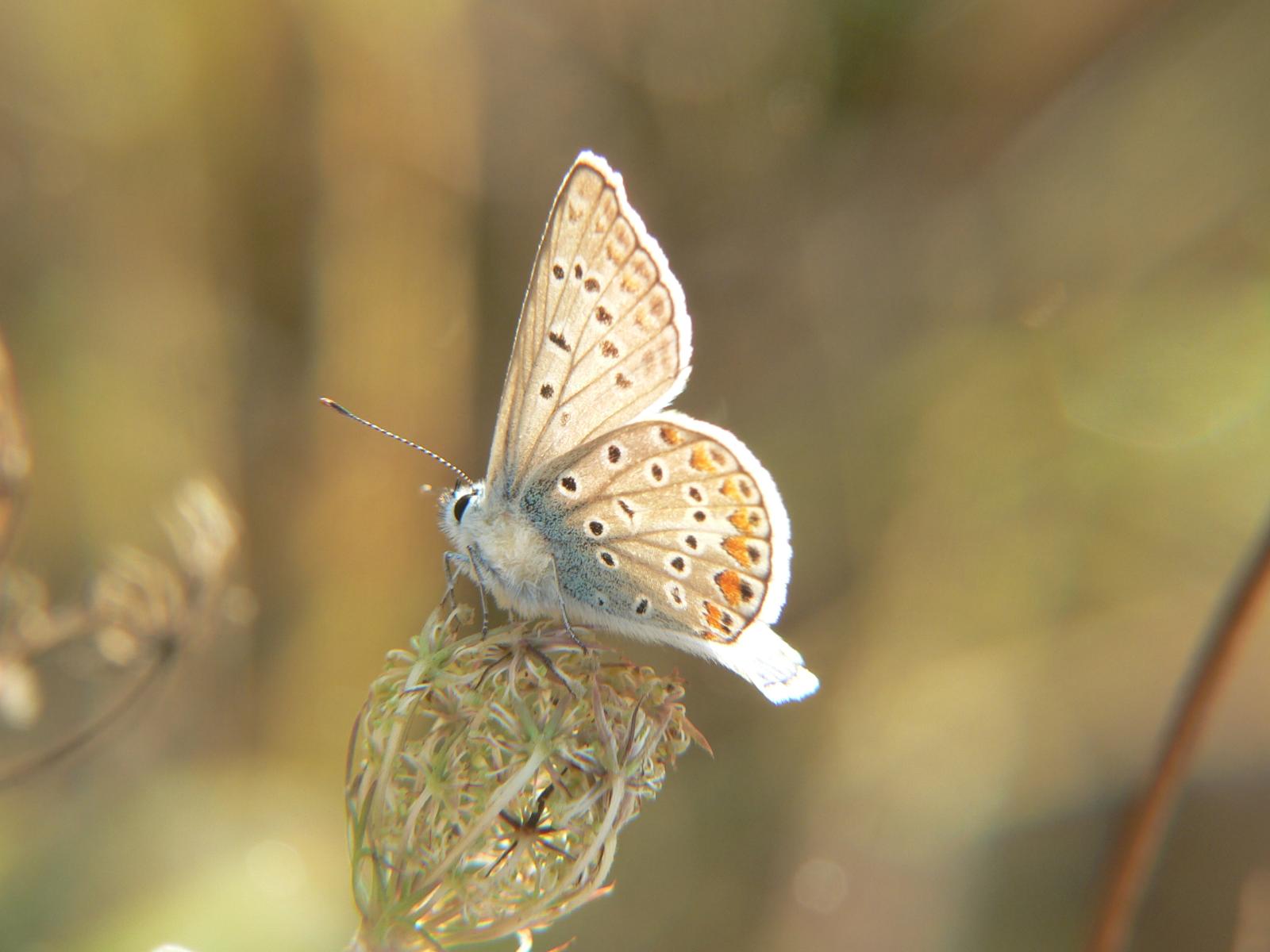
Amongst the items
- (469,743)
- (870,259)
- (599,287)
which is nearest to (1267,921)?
(469,743)

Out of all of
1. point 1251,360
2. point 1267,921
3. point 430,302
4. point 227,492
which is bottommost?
point 1267,921

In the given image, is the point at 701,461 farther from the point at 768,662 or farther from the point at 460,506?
the point at 460,506

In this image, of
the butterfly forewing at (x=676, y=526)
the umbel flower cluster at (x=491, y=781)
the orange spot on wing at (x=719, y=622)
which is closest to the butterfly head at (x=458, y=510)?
the butterfly forewing at (x=676, y=526)

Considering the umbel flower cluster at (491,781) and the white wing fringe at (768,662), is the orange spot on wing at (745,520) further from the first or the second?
the umbel flower cluster at (491,781)

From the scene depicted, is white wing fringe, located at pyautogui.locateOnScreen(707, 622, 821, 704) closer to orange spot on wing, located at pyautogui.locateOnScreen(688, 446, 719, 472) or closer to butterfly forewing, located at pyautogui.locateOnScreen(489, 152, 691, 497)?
orange spot on wing, located at pyautogui.locateOnScreen(688, 446, 719, 472)

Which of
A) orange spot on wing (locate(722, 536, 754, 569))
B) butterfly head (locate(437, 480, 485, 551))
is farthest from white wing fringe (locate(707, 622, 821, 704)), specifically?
butterfly head (locate(437, 480, 485, 551))

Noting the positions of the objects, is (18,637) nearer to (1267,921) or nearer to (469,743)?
(469,743)
